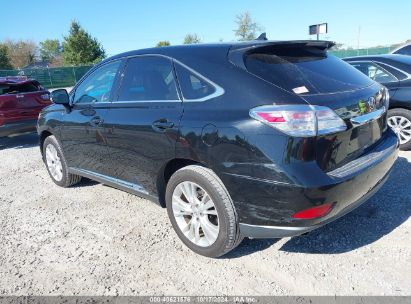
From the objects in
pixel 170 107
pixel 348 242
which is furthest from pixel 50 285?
pixel 348 242

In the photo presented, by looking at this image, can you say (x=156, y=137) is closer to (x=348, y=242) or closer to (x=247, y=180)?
(x=247, y=180)

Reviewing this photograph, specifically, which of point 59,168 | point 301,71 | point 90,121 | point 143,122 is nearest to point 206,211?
point 143,122

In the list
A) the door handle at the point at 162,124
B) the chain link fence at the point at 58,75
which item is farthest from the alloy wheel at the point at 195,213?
the chain link fence at the point at 58,75

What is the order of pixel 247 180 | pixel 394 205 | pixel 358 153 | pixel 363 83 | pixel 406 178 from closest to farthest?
pixel 247 180 < pixel 358 153 < pixel 363 83 < pixel 394 205 < pixel 406 178

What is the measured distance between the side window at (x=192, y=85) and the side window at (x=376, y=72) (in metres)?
3.97

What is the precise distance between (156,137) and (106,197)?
5.87 ft

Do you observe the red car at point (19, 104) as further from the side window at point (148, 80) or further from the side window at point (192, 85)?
the side window at point (192, 85)

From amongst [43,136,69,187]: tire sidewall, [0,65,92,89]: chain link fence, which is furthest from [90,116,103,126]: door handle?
[0,65,92,89]: chain link fence

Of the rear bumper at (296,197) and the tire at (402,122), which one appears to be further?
the tire at (402,122)

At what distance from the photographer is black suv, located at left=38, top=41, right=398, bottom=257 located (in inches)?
88.4

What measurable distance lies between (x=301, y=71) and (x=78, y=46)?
47.7m

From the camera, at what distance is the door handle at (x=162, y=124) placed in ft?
9.26

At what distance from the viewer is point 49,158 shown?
502cm

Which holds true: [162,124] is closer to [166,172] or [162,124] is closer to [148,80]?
[166,172]
